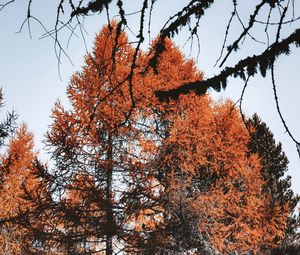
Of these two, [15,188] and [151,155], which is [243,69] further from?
[15,188]

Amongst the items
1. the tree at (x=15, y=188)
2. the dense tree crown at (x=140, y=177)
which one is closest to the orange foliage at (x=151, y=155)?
the dense tree crown at (x=140, y=177)

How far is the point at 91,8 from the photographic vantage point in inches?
65.8

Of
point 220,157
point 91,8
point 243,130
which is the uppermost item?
point 243,130

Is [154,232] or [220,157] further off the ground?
[220,157]

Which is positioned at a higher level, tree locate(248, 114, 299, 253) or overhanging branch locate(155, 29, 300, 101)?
tree locate(248, 114, 299, 253)

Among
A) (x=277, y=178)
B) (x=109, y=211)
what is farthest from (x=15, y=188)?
(x=277, y=178)

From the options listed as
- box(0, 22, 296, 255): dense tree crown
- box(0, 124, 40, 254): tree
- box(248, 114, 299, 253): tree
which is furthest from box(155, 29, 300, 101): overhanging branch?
box(248, 114, 299, 253): tree

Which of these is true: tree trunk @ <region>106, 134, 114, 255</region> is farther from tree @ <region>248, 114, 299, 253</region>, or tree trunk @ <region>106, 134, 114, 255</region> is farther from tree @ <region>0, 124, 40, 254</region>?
tree @ <region>248, 114, 299, 253</region>

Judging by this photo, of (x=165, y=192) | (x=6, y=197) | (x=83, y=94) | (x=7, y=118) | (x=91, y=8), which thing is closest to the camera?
(x=91, y=8)

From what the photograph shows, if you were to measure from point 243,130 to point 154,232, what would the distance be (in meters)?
5.48

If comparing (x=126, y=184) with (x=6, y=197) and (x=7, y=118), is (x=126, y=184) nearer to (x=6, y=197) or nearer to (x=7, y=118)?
(x=7, y=118)

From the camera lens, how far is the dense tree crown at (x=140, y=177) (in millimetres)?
7520

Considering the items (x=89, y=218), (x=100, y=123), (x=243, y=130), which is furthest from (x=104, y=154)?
(x=243, y=130)

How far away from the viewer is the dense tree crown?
752cm
